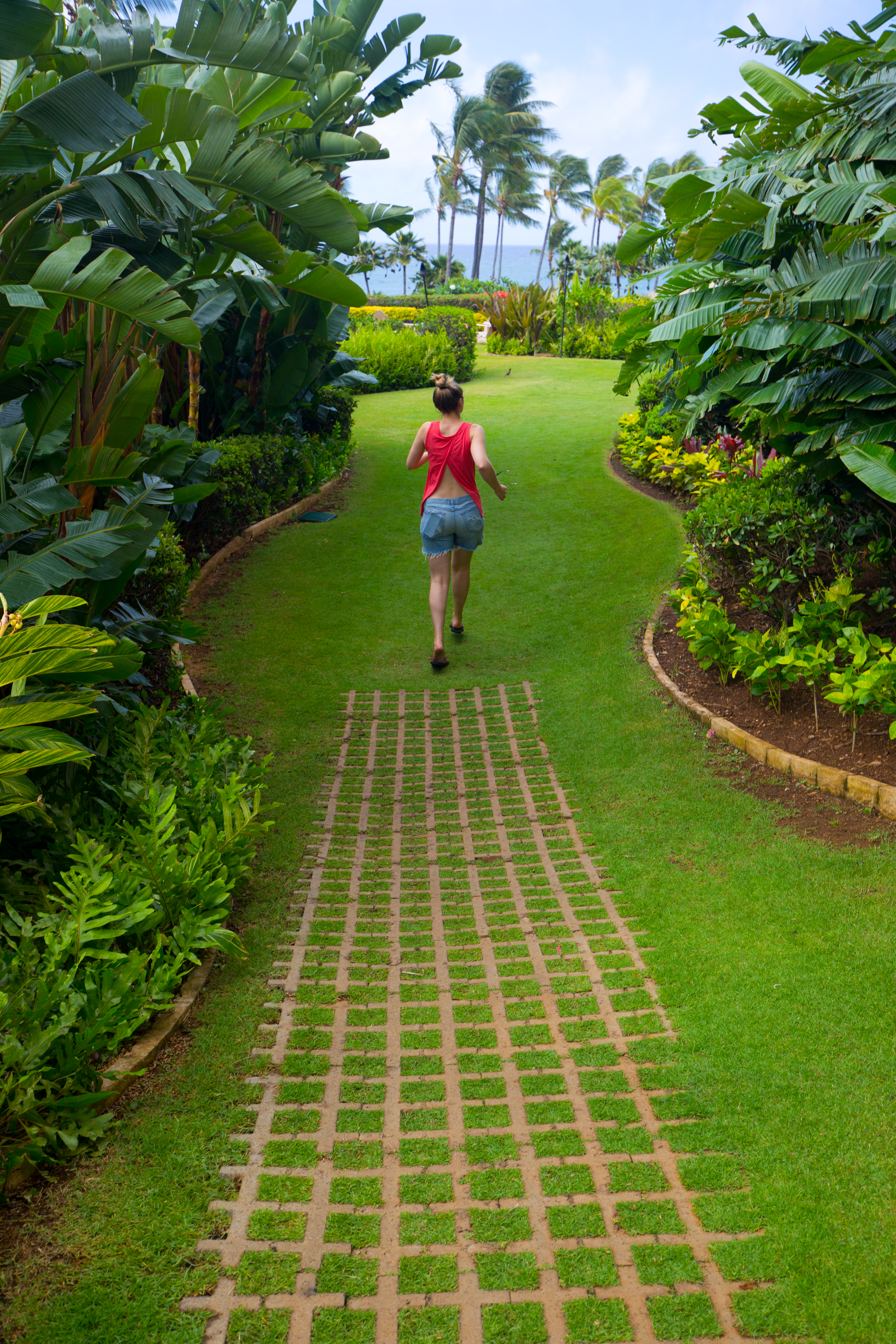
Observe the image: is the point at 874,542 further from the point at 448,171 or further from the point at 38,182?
the point at 448,171

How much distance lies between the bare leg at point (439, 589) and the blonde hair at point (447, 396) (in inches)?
41.0

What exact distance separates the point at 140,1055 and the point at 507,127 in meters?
61.8

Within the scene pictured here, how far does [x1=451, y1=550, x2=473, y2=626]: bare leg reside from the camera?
7316mm

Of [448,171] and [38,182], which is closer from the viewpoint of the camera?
[38,182]

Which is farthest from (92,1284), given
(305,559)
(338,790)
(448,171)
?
(448,171)

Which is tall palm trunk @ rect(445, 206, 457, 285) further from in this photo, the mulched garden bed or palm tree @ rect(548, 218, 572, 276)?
the mulched garden bed

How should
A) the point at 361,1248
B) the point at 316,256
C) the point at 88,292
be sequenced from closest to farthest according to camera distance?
1. the point at 361,1248
2. the point at 88,292
3. the point at 316,256

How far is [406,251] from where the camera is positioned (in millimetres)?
41344

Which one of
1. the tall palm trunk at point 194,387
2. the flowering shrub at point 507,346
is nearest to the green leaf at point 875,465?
the tall palm trunk at point 194,387

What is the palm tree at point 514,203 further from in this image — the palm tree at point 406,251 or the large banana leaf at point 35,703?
the large banana leaf at point 35,703

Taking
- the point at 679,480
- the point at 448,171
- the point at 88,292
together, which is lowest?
the point at 679,480

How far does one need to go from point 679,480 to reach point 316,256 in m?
4.69

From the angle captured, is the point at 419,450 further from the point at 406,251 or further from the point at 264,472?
the point at 406,251

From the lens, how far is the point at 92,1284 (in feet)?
8.66
